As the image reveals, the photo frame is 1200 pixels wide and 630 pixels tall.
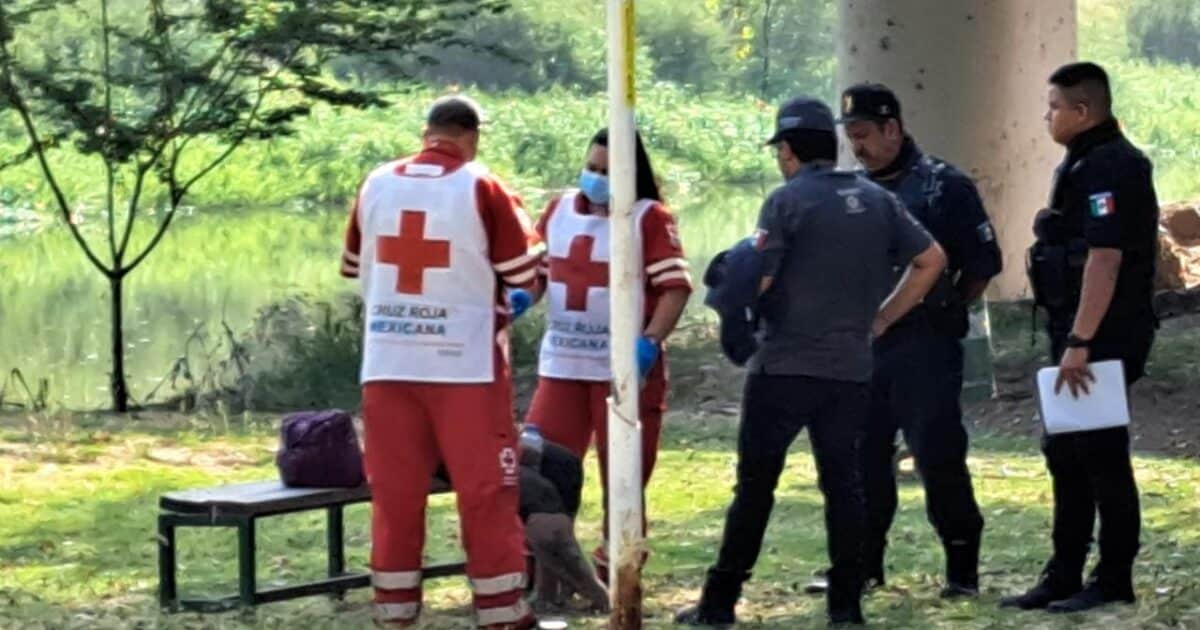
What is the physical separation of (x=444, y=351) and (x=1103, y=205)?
7.01 feet

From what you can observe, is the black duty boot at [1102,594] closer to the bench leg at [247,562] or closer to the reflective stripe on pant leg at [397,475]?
the reflective stripe on pant leg at [397,475]

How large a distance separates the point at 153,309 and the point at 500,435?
1722cm

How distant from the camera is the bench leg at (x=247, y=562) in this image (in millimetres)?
7766

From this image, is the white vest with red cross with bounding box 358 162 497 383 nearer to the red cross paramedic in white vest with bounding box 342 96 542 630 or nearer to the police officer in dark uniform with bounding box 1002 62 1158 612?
the red cross paramedic in white vest with bounding box 342 96 542 630

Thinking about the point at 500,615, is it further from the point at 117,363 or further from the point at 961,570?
the point at 117,363

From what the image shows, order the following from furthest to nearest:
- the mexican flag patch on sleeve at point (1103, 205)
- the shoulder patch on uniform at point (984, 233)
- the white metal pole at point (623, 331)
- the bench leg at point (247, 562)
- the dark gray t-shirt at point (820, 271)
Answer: the shoulder patch on uniform at point (984, 233)
the bench leg at point (247, 562)
the mexican flag patch on sleeve at point (1103, 205)
the dark gray t-shirt at point (820, 271)
the white metal pole at point (623, 331)

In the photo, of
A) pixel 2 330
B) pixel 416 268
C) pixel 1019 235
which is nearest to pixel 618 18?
pixel 416 268

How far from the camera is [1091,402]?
741 cm

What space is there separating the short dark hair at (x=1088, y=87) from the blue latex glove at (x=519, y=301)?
1.90 m

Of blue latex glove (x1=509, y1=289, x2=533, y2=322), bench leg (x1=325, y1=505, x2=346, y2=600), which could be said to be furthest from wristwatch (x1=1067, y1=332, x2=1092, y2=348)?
bench leg (x1=325, y1=505, x2=346, y2=600)

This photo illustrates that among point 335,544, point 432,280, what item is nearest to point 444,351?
point 432,280

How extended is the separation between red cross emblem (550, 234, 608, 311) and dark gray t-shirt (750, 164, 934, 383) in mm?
1027

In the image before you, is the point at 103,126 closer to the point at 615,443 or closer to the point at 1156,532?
the point at 1156,532

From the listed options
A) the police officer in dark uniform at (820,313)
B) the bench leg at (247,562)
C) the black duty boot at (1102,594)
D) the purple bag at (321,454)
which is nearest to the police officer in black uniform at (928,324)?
the police officer in dark uniform at (820,313)
